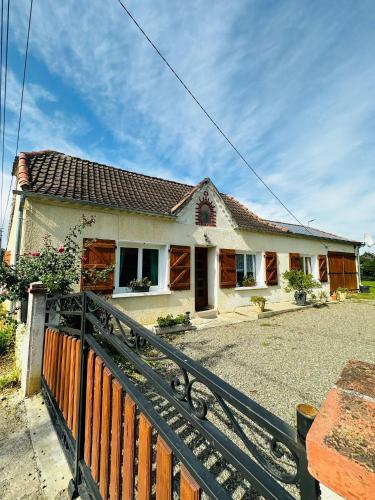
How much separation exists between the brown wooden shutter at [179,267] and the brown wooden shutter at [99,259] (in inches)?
75.0

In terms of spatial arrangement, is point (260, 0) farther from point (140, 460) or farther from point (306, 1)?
point (140, 460)

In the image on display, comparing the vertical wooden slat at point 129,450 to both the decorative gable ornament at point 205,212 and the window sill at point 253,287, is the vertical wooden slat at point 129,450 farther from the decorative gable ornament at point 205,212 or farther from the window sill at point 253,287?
the window sill at point 253,287

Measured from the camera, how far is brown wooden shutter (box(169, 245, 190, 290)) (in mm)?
7730

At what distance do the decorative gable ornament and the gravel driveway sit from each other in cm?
382

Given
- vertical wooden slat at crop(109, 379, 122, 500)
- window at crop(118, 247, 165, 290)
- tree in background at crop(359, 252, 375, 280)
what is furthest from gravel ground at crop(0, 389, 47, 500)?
tree in background at crop(359, 252, 375, 280)

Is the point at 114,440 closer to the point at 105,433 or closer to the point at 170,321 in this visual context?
the point at 105,433

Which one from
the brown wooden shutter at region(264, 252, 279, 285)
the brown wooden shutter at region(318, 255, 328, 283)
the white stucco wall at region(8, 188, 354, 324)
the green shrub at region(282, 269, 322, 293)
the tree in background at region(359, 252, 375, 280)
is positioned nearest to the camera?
the white stucco wall at region(8, 188, 354, 324)

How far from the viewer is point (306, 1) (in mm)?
4668

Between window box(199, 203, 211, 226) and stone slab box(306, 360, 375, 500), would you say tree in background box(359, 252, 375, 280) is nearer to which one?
window box(199, 203, 211, 226)

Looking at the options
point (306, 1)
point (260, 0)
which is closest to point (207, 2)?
point (260, 0)

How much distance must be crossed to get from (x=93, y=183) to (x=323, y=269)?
41.9 ft

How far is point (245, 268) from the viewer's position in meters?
10.4

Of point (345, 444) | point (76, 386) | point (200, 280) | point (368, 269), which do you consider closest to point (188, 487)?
point (345, 444)

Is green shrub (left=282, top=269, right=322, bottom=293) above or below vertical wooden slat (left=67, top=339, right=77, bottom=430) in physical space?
above
